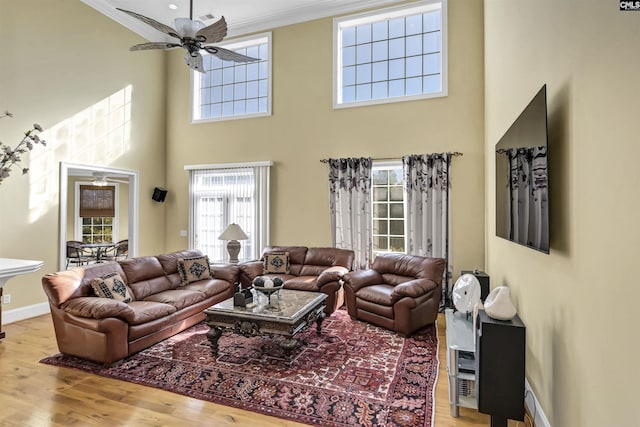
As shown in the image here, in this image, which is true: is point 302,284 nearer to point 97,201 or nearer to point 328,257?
point 328,257

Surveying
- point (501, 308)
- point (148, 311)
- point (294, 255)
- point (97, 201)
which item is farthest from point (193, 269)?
point (97, 201)

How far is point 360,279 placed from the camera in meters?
4.54

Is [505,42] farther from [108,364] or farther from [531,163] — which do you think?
[108,364]

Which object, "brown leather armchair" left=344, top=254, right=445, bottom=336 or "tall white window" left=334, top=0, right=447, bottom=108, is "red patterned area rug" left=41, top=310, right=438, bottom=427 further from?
"tall white window" left=334, top=0, right=447, bottom=108

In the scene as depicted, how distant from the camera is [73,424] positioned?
233 cm

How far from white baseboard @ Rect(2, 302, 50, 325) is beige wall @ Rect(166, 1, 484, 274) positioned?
96.9 inches

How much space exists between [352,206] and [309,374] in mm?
3100

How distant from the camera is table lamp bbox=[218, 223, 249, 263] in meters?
5.60

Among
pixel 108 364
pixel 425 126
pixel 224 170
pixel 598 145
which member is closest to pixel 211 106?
pixel 224 170

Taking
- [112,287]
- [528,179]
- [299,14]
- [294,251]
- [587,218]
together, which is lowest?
[112,287]

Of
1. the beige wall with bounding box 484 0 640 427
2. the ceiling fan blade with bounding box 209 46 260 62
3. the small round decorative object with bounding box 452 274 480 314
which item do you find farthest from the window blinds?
the beige wall with bounding box 484 0 640 427

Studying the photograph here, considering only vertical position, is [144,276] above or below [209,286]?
above

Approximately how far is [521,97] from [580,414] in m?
2.40

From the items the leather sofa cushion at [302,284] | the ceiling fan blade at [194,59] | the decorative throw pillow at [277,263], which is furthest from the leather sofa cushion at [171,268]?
the ceiling fan blade at [194,59]
